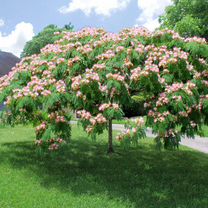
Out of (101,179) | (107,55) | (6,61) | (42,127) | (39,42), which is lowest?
(101,179)

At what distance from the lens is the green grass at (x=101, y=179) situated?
890 cm

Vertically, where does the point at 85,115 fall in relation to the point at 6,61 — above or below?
below

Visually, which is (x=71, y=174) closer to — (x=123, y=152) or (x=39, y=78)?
(x=39, y=78)

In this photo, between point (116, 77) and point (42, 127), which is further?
point (42, 127)

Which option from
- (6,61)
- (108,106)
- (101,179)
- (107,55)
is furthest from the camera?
(6,61)

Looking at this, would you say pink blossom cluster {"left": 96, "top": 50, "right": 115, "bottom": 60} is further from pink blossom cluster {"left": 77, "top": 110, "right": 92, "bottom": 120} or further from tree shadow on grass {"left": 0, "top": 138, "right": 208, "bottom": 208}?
tree shadow on grass {"left": 0, "top": 138, "right": 208, "bottom": 208}

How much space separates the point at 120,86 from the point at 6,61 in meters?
45.0

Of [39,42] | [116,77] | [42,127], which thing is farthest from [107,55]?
[39,42]

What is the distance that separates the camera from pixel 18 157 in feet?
43.6

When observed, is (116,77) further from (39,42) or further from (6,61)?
(39,42)

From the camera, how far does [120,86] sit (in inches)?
334

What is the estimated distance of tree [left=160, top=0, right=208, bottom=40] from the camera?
30656mm

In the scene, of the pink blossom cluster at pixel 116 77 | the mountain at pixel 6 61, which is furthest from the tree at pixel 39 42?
the pink blossom cluster at pixel 116 77

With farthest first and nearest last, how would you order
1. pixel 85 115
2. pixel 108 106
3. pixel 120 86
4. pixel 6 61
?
1. pixel 6 61
2. pixel 85 115
3. pixel 120 86
4. pixel 108 106
